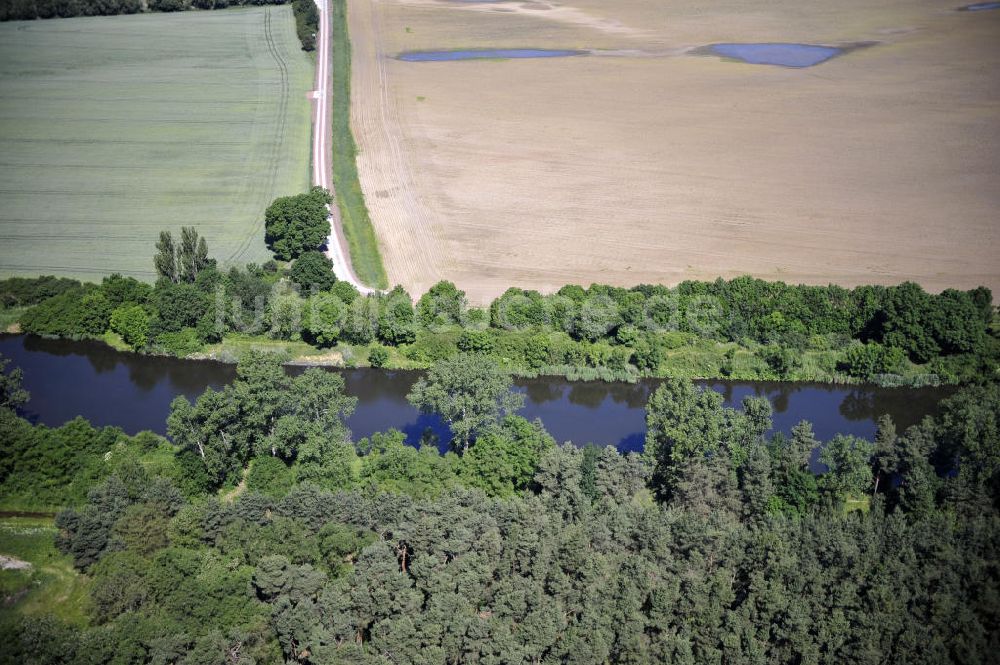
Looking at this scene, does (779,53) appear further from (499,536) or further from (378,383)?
(499,536)

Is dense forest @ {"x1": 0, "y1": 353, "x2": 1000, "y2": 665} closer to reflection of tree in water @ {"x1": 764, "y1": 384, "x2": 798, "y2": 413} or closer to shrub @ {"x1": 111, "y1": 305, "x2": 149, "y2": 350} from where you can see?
reflection of tree in water @ {"x1": 764, "y1": 384, "x2": 798, "y2": 413}

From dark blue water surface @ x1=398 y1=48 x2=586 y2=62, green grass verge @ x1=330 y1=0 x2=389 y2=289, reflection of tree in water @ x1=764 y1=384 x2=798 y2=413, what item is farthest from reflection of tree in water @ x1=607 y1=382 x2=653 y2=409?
dark blue water surface @ x1=398 y1=48 x2=586 y2=62

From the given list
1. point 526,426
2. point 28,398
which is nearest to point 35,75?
point 28,398

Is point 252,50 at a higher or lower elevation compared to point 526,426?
higher

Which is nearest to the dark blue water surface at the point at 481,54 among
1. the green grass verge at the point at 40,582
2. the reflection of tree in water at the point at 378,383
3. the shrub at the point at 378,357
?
the shrub at the point at 378,357

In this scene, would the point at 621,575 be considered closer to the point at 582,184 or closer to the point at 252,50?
the point at 582,184

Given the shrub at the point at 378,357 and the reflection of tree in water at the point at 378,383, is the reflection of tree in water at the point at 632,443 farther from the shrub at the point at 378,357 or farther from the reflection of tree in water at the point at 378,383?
the shrub at the point at 378,357
